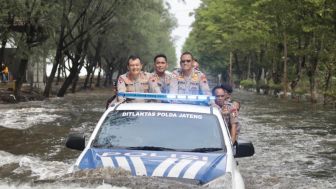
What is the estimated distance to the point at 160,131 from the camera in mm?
6355

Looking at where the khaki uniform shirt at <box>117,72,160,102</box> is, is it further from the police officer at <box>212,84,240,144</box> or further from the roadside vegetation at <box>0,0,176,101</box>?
the roadside vegetation at <box>0,0,176,101</box>

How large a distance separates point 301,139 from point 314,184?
22.1 feet

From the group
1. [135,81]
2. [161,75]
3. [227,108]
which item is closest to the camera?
[135,81]

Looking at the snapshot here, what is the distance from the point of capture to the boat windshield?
20.2 ft

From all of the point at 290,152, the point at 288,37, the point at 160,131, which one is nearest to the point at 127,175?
the point at 160,131

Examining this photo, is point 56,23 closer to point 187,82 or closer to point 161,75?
point 161,75

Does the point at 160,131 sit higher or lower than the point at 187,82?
lower

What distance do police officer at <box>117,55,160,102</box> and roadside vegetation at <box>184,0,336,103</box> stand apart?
20308 mm

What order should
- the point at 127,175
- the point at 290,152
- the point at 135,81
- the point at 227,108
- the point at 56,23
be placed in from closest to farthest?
the point at 127,175 < the point at 135,81 < the point at 227,108 < the point at 290,152 < the point at 56,23

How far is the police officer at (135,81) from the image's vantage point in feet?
27.6

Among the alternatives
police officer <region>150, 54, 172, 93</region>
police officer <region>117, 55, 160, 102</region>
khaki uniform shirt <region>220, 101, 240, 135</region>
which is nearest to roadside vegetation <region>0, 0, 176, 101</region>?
police officer <region>150, 54, 172, 93</region>

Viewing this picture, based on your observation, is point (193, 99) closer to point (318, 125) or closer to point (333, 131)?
point (333, 131)

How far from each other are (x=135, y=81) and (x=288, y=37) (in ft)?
103

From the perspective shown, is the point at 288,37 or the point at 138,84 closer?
the point at 138,84
